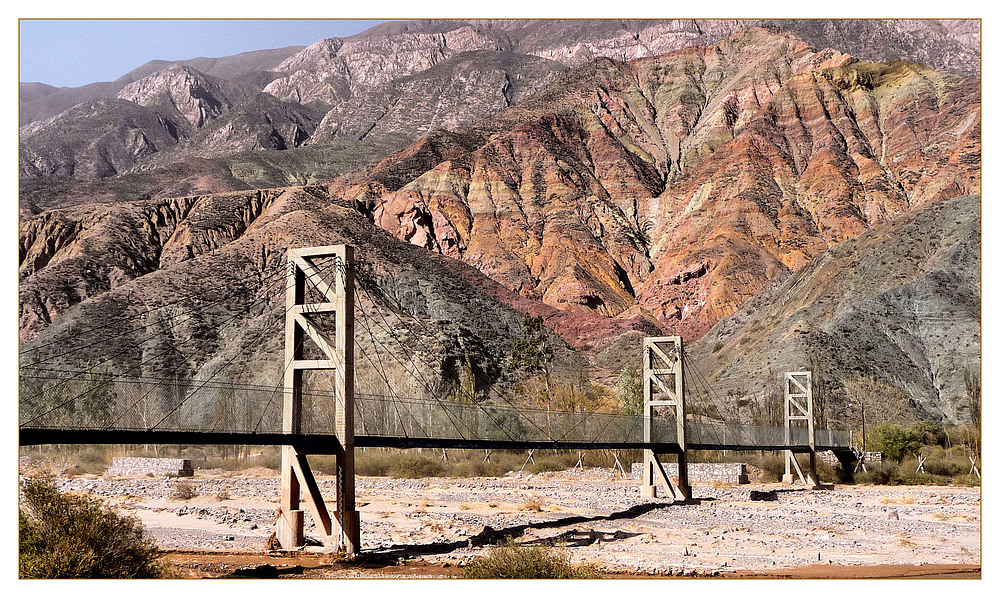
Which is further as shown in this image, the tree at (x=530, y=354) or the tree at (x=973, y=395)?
the tree at (x=530, y=354)

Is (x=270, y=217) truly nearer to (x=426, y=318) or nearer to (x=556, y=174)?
(x=426, y=318)

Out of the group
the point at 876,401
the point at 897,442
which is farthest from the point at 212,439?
the point at 876,401

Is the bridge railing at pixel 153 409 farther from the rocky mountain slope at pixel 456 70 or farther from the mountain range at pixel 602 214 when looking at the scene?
the rocky mountain slope at pixel 456 70

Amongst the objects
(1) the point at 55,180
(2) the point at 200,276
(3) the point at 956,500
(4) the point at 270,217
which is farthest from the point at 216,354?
(1) the point at 55,180

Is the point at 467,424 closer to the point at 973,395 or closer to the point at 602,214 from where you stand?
the point at 973,395

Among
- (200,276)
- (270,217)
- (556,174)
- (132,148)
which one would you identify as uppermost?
(132,148)

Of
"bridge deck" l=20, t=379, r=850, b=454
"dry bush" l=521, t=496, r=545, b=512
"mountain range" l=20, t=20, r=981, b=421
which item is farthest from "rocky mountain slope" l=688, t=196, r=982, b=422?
"dry bush" l=521, t=496, r=545, b=512

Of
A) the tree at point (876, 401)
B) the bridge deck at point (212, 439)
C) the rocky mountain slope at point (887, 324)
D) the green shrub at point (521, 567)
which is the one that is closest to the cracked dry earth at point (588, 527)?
the green shrub at point (521, 567)
